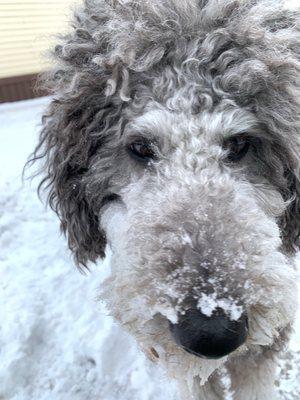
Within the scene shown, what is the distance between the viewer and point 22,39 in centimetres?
1058

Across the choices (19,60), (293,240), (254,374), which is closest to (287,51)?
(293,240)

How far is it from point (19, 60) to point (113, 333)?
799 cm

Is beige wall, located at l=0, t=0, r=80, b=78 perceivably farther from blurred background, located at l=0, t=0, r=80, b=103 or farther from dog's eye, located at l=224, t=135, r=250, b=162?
dog's eye, located at l=224, t=135, r=250, b=162

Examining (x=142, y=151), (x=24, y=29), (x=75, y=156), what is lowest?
(x=24, y=29)

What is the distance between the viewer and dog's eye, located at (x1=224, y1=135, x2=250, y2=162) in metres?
2.47

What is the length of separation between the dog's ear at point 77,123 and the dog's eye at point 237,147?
57 centimetres

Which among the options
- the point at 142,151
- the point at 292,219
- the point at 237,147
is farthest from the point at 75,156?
the point at 292,219

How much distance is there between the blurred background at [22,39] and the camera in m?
10.2

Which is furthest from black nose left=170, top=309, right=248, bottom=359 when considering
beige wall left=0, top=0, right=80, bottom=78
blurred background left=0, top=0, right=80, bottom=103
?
beige wall left=0, top=0, right=80, bottom=78

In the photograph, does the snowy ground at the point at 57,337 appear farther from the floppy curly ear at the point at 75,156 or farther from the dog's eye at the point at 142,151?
the dog's eye at the point at 142,151

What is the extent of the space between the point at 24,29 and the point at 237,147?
9.16 meters

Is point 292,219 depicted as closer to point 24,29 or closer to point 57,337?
point 57,337

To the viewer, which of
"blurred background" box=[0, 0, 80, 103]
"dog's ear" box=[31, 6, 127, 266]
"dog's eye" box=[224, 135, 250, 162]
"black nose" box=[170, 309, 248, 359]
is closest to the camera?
"black nose" box=[170, 309, 248, 359]

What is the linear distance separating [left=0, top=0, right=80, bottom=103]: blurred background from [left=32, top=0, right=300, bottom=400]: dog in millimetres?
7586
